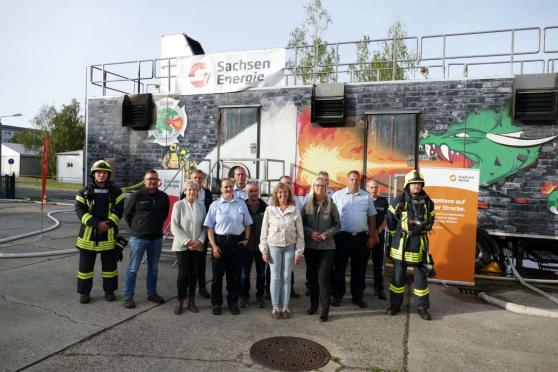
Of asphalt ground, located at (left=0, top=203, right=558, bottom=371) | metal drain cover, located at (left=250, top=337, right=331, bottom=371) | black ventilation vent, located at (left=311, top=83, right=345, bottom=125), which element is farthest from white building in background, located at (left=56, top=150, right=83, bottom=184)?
metal drain cover, located at (left=250, top=337, right=331, bottom=371)

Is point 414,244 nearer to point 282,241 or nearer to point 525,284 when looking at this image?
point 282,241

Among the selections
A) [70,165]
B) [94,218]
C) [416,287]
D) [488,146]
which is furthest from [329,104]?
[70,165]

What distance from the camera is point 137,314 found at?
526cm

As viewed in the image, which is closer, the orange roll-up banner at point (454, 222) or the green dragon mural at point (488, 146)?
the orange roll-up banner at point (454, 222)

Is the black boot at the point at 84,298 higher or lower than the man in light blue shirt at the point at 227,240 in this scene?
lower

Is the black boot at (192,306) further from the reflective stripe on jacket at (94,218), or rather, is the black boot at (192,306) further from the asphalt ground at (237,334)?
the reflective stripe on jacket at (94,218)

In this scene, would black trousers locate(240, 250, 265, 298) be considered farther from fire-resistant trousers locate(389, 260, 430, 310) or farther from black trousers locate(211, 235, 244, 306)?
fire-resistant trousers locate(389, 260, 430, 310)

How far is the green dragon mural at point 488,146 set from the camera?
7473mm

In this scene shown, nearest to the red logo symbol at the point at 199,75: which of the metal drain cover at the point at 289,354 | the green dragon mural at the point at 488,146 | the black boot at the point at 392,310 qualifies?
the green dragon mural at the point at 488,146

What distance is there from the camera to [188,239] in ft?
17.7

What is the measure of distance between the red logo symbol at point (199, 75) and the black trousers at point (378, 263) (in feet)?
19.1

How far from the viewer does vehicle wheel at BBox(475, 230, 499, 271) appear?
7773mm

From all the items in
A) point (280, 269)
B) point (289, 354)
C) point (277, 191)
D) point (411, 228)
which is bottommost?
point (289, 354)

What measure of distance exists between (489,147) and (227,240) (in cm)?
533
